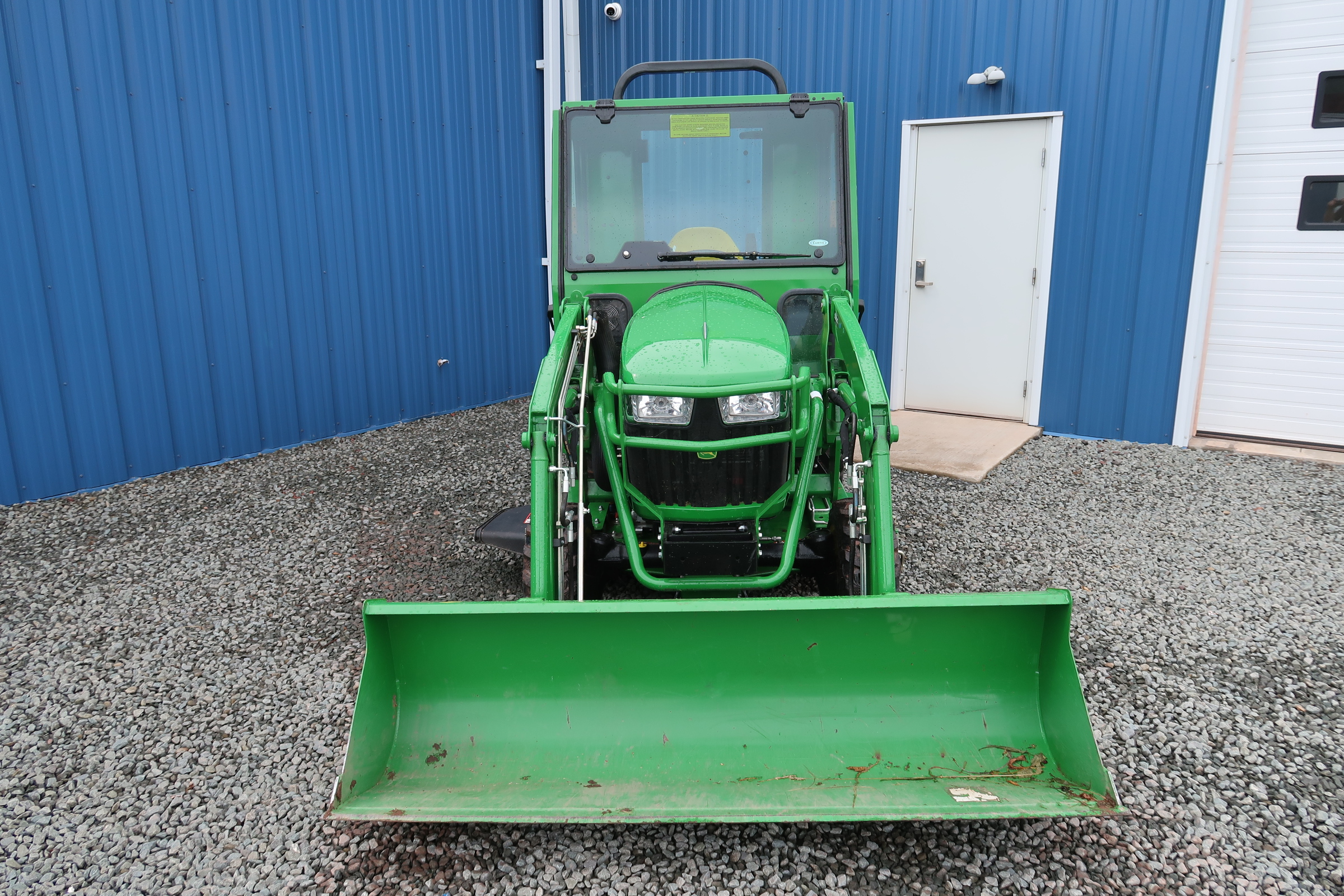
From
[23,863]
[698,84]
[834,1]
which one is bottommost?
[23,863]

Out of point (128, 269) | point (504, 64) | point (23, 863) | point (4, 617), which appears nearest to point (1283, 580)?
point (23, 863)

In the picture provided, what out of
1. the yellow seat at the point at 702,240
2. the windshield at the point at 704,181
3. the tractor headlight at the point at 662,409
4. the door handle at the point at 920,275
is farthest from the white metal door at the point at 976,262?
the tractor headlight at the point at 662,409

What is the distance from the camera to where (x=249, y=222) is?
19.3 feet

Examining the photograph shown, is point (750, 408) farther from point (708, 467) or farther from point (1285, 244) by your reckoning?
point (1285, 244)

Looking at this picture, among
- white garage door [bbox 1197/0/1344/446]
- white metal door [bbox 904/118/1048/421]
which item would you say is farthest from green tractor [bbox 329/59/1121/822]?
white garage door [bbox 1197/0/1344/446]

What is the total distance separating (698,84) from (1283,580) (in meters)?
5.51

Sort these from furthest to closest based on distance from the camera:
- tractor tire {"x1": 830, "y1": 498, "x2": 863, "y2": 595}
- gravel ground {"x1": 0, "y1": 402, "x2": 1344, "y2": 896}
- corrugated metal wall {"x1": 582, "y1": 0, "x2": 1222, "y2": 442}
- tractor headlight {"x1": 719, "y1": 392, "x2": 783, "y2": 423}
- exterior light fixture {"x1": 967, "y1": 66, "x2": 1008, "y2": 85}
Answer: exterior light fixture {"x1": 967, "y1": 66, "x2": 1008, "y2": 85} → corrugated metal wall {"x1": 582, "y1": 0, "x2": 1222, "y2": 442} → tractor tire {"x1": 830, "y1": 498, "x2": 863, "y2": 595} → tractor headlight {"x1": 719, "y1": 392, "x2": 783, "y2": 423} → gravel ground {"x1": 0, "y1": 402, "x2": 1344, "y2": 896}

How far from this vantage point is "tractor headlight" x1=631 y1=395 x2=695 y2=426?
2.78m

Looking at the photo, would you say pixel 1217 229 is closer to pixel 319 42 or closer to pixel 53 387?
pixel 319 42

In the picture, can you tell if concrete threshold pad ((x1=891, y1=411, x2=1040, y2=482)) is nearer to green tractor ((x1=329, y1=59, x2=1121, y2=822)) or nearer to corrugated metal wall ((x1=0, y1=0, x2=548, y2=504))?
green tractor ((x1=329, y1=59, x2=1121, y2=822))

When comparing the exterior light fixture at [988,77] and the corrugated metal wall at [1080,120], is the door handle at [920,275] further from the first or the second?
the exterior light fixture at [988,77]

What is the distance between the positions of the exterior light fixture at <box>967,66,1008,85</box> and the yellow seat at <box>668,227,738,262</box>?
360 centimetres

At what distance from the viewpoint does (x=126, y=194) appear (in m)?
5.20

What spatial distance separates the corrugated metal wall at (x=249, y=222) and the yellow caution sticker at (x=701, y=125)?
11.7 feet
